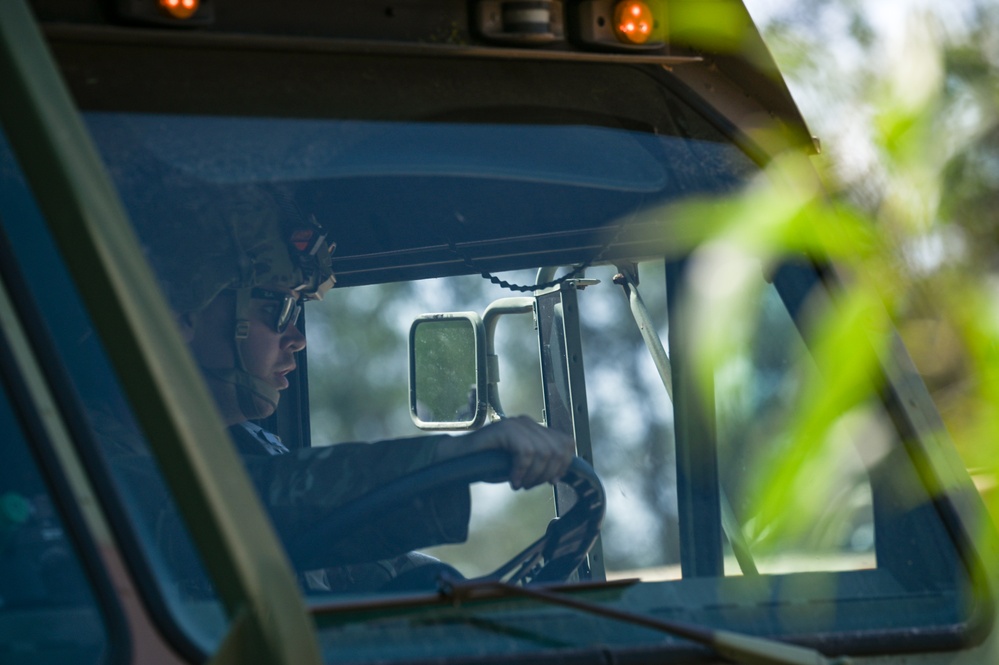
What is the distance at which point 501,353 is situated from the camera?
9.14 ft

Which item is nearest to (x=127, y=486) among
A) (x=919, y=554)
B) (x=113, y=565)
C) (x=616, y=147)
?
(x=113, y=565)

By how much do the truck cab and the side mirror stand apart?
0.07 m

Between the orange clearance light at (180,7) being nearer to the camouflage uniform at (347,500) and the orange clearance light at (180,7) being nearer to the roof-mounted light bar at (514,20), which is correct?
the roof-mounted light bar at (514,20)

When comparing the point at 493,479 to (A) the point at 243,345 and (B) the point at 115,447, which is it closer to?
(B) the point at 115,447

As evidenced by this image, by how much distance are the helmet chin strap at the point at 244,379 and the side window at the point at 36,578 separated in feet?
2.86

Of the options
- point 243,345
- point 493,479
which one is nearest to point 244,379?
point 243,345

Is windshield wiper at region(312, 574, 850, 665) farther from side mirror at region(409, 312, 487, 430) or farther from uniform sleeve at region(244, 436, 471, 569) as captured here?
Answer: side mirror at region(409, 312, 487, 430)

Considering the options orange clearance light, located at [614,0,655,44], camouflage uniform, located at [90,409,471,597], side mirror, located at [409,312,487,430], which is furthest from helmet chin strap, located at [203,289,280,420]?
orange clearance light, located at [614,0,655,44]

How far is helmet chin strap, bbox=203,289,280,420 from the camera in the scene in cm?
248

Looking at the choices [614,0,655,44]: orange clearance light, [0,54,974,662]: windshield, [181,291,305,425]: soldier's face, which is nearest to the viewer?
[0,54,974,662]: windshield

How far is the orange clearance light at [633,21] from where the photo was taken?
1.95m

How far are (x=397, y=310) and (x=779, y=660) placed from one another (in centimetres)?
152

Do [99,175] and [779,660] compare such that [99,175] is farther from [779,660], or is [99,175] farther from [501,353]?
[501,353]

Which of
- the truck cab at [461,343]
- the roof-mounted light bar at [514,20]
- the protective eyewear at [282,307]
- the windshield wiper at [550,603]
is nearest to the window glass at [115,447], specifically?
the truck cab at [461,343]
